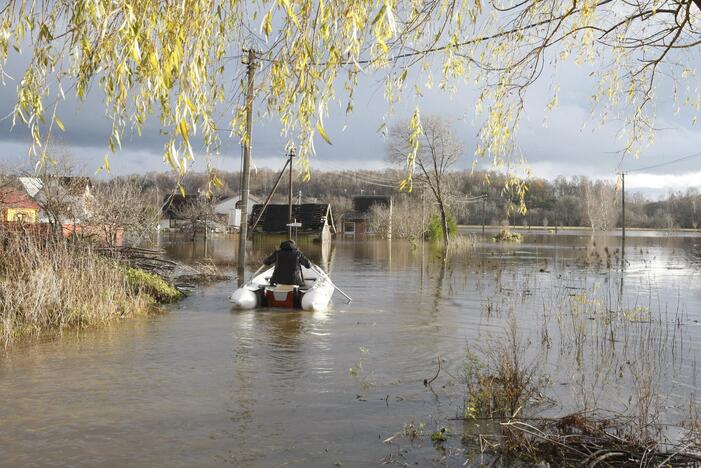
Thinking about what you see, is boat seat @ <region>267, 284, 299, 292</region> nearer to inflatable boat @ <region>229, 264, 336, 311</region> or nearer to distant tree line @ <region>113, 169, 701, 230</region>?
inflatable boat @ <region>229, 264, 336, 311</region>

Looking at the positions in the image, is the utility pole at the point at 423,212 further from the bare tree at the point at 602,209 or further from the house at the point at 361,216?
the bare tree at the point at 602,209

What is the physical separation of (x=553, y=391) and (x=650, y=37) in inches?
175

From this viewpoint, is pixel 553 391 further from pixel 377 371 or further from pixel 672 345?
pixel 672 345

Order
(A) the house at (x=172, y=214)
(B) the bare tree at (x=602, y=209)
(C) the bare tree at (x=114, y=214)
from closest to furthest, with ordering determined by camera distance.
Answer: (C) the bare tree at (x=114, y=214), (A) the house at (x=172, y=214), (B) the bare tree at (x=602, y=209)

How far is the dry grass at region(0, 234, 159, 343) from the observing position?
10.9 meters

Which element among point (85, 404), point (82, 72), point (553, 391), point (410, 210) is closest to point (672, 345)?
point (553, 391)

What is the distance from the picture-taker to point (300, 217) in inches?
2623

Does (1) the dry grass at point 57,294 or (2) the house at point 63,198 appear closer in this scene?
(1) the dry grass at point 57,294

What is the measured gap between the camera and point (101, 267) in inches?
540

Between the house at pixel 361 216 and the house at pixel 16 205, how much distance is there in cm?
4617

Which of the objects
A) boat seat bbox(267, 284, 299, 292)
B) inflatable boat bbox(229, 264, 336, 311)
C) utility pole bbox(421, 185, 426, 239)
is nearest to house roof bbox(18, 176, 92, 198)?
inflatable boat bbox(229, 264, 336, 311)

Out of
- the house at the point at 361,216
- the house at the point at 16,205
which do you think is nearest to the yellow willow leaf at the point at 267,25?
the house at the point at 16,205

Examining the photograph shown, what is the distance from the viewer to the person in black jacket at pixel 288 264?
48.9ft

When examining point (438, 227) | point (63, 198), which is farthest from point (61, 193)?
point (438, 227)
